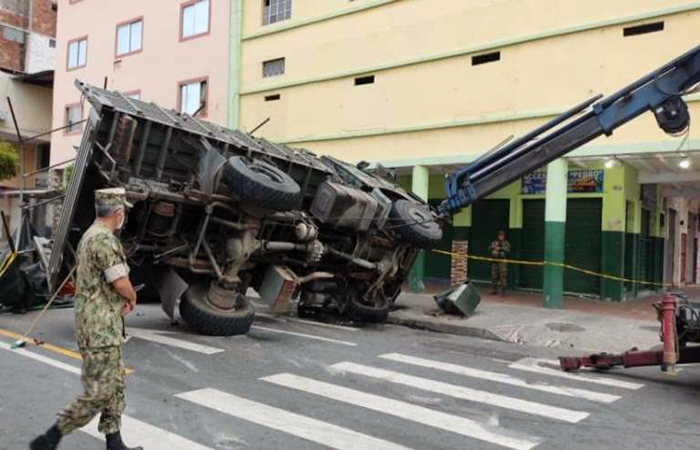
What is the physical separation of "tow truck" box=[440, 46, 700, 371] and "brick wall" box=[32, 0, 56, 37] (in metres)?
39.1

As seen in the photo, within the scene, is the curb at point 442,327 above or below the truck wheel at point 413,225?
below

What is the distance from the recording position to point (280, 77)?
20688 millimetres

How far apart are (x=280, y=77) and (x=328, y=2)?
288 cm

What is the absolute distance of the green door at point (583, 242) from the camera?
55.1 ft

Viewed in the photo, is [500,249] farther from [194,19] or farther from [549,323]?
[194,19]

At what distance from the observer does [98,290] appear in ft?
14.1

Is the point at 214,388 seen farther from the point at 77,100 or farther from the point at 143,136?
the point at 77,100

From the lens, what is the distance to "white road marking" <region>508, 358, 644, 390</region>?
7.41 metres

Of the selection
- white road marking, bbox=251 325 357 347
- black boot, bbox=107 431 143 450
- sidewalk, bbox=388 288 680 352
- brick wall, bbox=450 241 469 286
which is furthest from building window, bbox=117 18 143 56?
black boot, bbox=107 431 143 450

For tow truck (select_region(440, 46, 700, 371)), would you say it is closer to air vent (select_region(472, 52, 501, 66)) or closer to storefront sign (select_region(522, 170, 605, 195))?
air vent (select_region(472, 52, 501, 66))

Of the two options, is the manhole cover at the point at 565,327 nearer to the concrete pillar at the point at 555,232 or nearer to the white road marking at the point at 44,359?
the concrete pillar at the point at 555,232

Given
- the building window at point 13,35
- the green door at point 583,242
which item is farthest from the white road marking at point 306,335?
the building window at point 13,35

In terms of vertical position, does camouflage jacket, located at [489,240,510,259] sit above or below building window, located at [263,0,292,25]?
below

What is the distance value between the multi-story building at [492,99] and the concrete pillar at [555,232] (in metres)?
0.05
